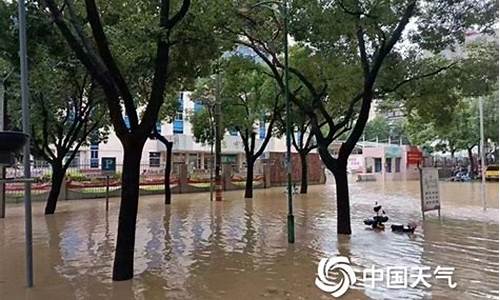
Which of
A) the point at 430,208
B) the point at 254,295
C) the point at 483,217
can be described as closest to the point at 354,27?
the point at 254,295

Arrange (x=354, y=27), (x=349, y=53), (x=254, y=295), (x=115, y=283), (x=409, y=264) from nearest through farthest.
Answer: (x=254, y=295) → (x=115, y=283) → (x=409, y=264) → (x=354, y=27) → (x=349, y=53)

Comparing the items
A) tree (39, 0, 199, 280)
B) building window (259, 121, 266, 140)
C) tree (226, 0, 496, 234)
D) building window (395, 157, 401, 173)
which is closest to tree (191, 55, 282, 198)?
building window (259, 121, 266, 140)

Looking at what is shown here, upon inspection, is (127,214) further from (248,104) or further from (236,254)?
(248,104)

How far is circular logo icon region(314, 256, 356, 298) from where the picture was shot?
621cm

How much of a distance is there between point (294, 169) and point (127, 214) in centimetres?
2817

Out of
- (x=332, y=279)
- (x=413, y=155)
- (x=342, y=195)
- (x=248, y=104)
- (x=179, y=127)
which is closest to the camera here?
(x=332, y=279)

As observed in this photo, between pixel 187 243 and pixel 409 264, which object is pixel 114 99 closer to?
pixel 187 243

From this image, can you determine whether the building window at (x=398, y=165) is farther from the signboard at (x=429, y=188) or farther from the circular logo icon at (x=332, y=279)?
the circular logo icon at (x=332, y=279)

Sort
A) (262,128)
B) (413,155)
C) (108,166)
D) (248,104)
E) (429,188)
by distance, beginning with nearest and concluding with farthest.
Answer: (429,188)
(248,104)
(108,166)
(262,128)
(413,155)

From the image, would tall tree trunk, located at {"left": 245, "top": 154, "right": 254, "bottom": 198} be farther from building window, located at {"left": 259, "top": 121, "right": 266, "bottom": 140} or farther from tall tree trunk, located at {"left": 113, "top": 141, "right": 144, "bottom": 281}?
tall tree trunk, located at {"left": 113, "top": 141, "right": 144, "bottom": 281}

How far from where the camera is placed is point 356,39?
10.8 m

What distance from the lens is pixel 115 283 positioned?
22.0 ft

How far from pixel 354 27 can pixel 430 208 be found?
264 inches

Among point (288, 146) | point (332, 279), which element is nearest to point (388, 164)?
point (288, 146)
